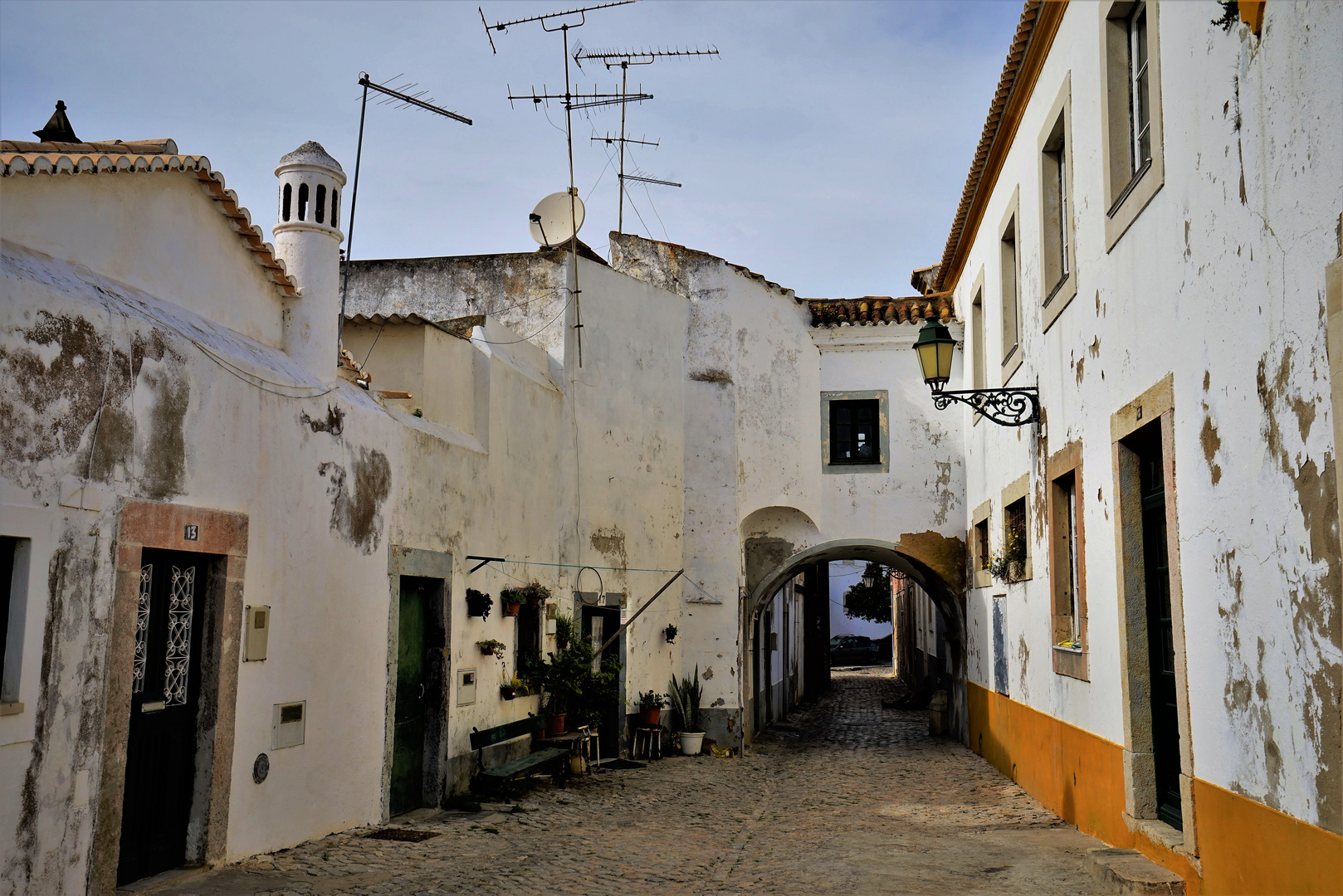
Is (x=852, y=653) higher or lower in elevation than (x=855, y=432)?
lower

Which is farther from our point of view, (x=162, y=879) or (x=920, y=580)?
(x=920, y=580)

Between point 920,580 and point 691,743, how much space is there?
4.54 metres

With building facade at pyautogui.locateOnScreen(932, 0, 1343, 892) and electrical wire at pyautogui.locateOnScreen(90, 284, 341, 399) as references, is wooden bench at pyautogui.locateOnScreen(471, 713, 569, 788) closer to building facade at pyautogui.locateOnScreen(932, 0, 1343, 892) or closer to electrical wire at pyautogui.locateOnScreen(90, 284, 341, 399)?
electrical wire at pyautogui.locateOnScreen(90, 284, 341, 399)

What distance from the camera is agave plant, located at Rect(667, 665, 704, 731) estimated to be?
14031 millimetres

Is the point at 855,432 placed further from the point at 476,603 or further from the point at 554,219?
the point at 476,603

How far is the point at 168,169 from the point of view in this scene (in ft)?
21.3

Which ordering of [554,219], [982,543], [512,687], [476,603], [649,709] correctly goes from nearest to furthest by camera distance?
[476,603] → [512,687] → [982,543] → [649,709] → [554,219]

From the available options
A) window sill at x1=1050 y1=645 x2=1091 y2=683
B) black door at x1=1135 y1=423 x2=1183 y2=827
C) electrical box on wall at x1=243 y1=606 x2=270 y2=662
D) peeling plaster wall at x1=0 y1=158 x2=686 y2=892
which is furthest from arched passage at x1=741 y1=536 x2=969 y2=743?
electrical box on wall at x1=243 y1=606 x2=270 y2=662

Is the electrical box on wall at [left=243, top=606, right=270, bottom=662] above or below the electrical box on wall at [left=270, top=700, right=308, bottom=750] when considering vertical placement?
above

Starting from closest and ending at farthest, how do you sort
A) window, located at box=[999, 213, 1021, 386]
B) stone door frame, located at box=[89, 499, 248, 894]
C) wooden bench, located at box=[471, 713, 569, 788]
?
stone door frame, located at box=[89, 499, 248, 894] < wooden bench, located at box=[471, 713, 569, 788] < window, located at box=[999, 213, 1021, 386]

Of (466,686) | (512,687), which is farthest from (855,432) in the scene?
(466,686)

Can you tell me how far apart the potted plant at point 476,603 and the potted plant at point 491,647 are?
0.88 ft

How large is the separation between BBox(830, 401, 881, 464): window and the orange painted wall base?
156 inches

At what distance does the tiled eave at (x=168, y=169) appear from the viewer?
5434 millimetres
